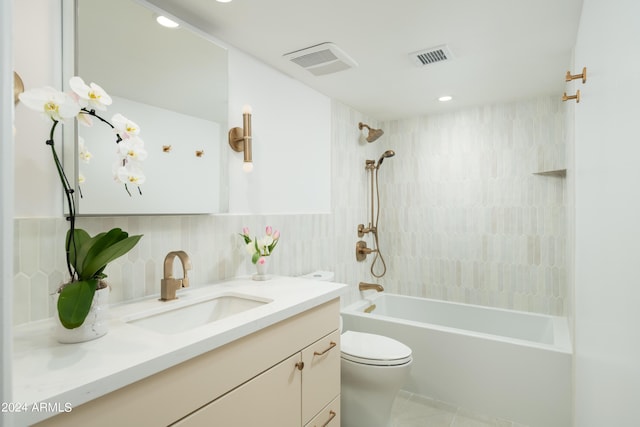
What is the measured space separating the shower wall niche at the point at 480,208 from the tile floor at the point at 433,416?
1090mm

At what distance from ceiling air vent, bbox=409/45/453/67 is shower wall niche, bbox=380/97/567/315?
124 centimetres

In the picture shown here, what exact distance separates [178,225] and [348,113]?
2054 millimetres

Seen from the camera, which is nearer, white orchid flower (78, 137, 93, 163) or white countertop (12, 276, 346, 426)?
white countertop (12, 276, 346, 426)

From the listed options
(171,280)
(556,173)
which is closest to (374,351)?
(171,280)

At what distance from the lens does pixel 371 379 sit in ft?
6.33

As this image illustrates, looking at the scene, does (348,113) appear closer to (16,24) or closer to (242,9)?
(242,9)

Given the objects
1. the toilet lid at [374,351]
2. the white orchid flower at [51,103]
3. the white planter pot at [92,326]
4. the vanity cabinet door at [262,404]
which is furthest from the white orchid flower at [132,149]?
the toilet lid at [374,351]

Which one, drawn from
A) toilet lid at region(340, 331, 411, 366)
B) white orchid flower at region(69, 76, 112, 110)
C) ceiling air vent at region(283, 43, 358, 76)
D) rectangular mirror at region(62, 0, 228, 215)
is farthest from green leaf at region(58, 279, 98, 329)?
ceiling air vent at region(283, 43, 358, 76)

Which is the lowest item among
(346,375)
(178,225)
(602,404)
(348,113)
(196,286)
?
(346,375)

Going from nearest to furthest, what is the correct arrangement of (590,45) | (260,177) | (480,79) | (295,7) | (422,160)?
(590,45) < (295,7) < (260,177) < (480,79) < (422,160)

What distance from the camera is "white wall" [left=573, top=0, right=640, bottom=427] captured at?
71 cm

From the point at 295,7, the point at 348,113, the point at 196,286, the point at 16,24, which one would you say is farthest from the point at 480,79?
the point at 16,24

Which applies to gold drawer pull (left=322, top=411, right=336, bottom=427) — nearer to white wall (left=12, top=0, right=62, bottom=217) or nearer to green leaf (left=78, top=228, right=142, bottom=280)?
green leaf (left=78, top=228, right=142, bottom=280)

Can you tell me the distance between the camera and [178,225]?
63.8 inches
